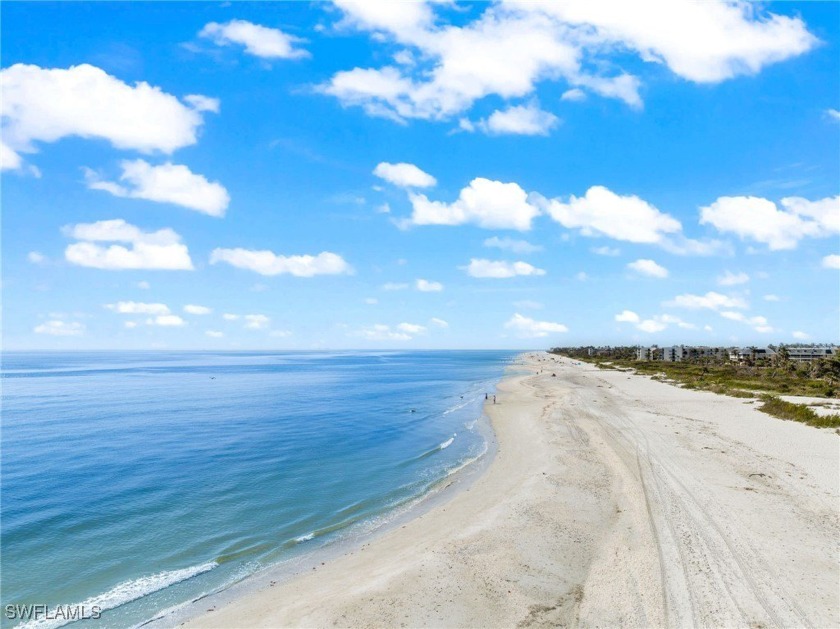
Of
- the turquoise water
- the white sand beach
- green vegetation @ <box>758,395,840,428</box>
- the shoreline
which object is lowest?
the turquoise water

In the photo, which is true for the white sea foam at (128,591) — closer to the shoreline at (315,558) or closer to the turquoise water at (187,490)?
the turquoise water at (187,490)

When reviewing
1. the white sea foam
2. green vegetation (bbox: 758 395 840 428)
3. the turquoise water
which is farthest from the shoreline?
green vegetation (bbox: 758 395 840 428)

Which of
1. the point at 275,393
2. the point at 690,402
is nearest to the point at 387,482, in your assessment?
the point at 690,402

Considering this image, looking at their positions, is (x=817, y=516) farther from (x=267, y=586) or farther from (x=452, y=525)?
(x=267, y=586)

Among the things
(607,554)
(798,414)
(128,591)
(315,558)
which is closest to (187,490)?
(128,591)

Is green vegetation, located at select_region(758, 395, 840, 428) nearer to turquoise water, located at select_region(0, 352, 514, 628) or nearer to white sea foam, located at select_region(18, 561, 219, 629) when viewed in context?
turquoise water, located at select_region(0, 352, 514, 628)

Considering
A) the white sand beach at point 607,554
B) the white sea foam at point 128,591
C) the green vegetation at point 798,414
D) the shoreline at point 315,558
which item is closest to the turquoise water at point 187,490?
the white sea foam at point 128,591
